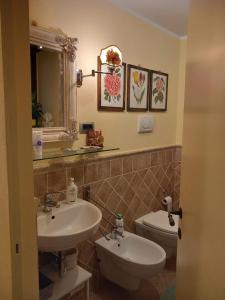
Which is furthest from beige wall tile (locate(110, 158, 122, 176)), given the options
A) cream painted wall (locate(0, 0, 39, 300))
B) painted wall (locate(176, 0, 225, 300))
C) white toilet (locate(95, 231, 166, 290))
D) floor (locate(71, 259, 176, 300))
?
cream painted wall (locate(0, 0, 39, 300))

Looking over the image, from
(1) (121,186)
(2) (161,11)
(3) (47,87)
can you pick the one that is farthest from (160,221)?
(2) (161,11)

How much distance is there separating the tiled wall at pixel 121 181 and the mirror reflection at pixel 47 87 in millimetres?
339

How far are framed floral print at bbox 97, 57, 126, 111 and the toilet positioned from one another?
113cm

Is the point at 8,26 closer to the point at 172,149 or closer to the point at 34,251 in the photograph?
the point at 34,251

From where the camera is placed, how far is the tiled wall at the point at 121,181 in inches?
71.1

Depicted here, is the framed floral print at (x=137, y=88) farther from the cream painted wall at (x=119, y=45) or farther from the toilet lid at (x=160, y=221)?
the toilet lid at (x=160, y=221)

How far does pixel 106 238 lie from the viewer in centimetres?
214

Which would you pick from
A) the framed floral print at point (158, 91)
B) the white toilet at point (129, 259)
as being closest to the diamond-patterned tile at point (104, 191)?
the white toilet at point (129, 259)

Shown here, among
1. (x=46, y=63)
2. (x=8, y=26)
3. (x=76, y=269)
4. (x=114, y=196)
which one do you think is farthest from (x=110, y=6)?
(x=76, y=269)

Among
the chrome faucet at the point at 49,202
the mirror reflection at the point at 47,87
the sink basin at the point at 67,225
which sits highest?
the mirror reflection at the point at 47,87

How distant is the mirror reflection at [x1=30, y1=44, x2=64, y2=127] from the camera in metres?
1.68

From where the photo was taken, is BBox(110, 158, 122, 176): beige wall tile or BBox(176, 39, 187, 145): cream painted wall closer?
BBox(110, 158, 122, 176): beige wall tile

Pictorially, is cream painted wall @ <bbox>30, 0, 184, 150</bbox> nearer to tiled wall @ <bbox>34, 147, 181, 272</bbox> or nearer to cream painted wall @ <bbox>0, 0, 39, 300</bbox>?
tiled wall @ <bbox>34, 147, 181, 272</bbox>

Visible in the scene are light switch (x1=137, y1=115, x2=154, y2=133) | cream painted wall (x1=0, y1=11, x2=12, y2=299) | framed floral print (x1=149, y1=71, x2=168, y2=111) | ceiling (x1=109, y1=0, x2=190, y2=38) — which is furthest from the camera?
framed floral print (x1=149, y1=71, x2=168, y2=111)
